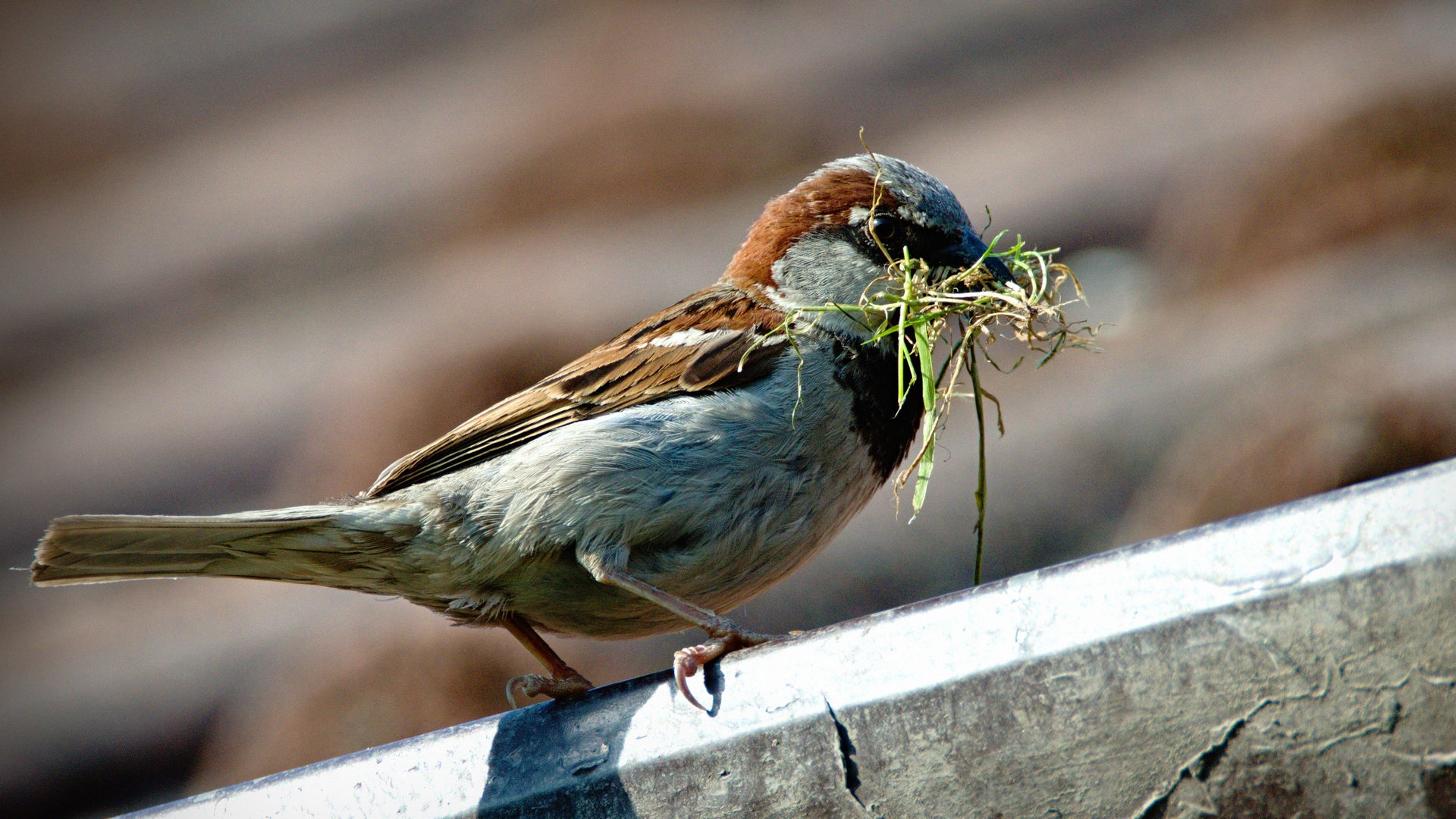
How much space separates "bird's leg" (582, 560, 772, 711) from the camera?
1.62 m

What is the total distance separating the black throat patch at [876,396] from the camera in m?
2.03

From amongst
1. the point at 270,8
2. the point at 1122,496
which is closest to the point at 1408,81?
the point at 1122,496

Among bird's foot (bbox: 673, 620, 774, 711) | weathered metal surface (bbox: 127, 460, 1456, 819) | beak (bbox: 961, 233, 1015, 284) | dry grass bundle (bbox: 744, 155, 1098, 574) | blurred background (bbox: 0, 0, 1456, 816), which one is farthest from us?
blurred background (bbox: 0, 0, 1456, 816)

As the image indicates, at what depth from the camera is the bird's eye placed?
2.19 metres

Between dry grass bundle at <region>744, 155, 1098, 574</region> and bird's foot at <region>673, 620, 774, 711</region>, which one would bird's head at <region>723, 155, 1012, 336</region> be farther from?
bird's foot at <region>673, 620, 774, 711</region>

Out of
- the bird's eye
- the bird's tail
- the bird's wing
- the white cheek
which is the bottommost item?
the bird's tail

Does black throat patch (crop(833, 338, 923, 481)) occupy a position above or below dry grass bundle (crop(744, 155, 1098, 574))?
below

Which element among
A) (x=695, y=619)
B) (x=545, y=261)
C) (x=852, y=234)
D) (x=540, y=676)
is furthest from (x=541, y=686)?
(x=545, y=261)

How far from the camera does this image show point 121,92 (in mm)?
3553

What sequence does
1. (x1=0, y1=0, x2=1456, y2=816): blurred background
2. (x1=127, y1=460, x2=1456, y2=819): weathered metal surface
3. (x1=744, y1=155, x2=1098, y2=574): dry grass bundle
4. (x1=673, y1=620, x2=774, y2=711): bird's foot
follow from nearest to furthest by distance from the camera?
(x1=127, y1=460, x2=1456, y2=819): weathered metal surface < (x1=673, y1=620, x2=774, y2=711): bird's foot < (x1=744, y1=155, x2=1098, y2=574): dry grass bundle < (x1=0, y1=0, x2=1456, y2=816): blurred background

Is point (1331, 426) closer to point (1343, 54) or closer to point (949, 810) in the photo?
point (1343, 54)

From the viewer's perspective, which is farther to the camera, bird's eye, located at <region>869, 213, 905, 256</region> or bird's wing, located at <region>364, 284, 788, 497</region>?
bird's eye, located at <region>869, 213, 905, 256</region>

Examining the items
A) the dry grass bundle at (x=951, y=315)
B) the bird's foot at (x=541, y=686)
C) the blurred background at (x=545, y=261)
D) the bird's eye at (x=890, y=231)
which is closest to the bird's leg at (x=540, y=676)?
the bird's foot at (x=541, y=686)

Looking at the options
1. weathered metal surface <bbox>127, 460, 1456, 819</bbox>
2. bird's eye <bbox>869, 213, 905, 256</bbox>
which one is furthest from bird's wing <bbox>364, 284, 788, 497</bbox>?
weathered metal surface <bbox>127, 460, 1456, 819</bbox>
